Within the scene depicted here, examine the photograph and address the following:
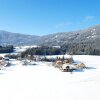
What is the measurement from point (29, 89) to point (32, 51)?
79.1 metres

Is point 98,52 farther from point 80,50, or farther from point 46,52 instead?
point 46,52

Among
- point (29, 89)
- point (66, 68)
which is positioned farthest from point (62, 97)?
point (66, 68)

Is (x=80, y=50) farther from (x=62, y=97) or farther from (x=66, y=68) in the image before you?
(x=62, y=97)

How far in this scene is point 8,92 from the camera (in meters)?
26.5

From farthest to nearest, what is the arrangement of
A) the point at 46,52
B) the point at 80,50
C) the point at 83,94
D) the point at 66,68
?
the point at 80,50, the point at 46,52, the point at 66,68, the point at 83,94

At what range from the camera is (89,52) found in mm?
121500

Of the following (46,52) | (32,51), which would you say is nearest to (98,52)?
(46,52)

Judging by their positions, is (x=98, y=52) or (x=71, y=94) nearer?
(x=71, y=94)

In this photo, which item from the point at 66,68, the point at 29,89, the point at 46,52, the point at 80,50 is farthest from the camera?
the point at 80,50

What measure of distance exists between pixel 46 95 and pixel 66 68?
96.1ft

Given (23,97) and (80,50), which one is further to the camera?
(80,50)

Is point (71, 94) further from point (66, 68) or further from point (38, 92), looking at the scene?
point (66, 68)

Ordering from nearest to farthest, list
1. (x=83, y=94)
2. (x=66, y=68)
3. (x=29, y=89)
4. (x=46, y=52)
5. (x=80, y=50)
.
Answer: (x=83, y=94)
(x=29, y=89)
(x=66, y=68)
(x=46, y=52)
(x=80, y=50)

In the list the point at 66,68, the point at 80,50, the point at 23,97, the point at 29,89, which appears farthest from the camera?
the point at 80,50
